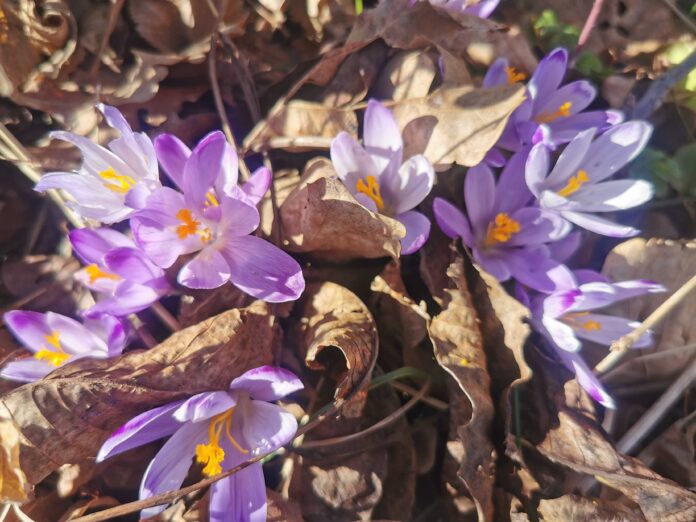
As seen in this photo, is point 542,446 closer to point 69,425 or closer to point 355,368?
point 355,368

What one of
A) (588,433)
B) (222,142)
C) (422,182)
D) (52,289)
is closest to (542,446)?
(588,433)

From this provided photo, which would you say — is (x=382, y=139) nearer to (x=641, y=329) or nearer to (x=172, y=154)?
(x=172, y=154)

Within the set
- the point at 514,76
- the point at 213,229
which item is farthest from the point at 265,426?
the point at 514,76

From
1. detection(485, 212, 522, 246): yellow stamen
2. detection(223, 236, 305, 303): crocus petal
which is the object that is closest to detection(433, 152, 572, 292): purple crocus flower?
detection(485, 212, 522, 246): yellow stamen

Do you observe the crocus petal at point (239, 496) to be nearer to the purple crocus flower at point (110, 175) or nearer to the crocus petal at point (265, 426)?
the crocus petal at point (265, 426)

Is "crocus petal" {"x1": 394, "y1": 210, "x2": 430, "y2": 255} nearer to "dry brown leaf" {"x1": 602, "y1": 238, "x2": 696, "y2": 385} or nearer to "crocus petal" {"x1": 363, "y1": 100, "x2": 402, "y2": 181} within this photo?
"crocus petal" {"x1": 363, "y1": 100, "x2": 402, "y2": 181}

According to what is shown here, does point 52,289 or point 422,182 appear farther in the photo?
point 52,289

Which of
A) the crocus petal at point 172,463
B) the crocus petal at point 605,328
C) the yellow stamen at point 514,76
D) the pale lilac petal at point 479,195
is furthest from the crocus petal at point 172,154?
the crocus petal at point 605,328
